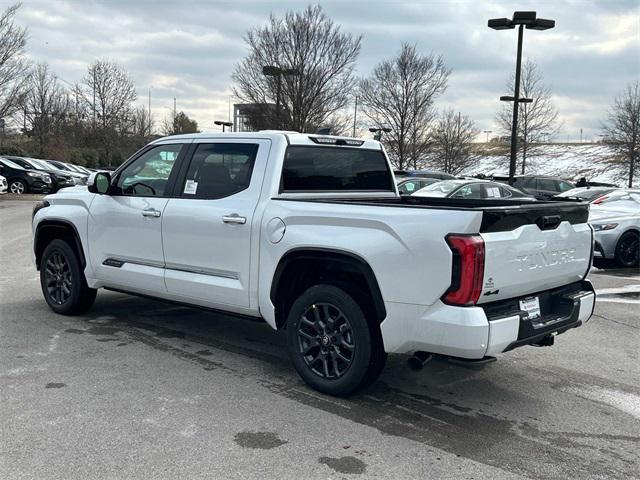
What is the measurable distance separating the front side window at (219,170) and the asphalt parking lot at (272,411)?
Answer: 142 centimetres

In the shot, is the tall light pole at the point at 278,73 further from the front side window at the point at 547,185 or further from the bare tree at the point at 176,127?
the bare tree at the point at 176,127

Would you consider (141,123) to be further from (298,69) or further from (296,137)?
(296,137)

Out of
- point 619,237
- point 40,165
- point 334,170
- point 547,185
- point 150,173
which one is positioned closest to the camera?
point 334,170

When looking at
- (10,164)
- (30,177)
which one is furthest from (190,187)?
(10,164)

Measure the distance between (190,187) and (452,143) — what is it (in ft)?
116

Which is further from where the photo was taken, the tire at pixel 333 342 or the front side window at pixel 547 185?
the front side window at pixel 547 185

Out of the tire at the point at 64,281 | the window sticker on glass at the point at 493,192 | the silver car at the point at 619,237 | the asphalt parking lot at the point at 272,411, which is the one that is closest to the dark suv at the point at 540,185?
the window sticker on glass at the point at 493,192

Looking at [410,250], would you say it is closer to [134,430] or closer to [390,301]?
[390,301]

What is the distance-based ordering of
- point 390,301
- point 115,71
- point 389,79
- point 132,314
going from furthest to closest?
point 115,71
point 389,79
point 132,314
point 390,301

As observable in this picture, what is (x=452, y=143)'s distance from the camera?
39.0 metres

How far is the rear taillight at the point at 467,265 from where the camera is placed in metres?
3.59

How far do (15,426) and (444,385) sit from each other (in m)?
3.01

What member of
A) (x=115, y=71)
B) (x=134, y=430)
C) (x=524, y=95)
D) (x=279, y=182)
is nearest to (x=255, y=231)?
(x=279, y=182)

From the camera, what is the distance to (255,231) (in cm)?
469
